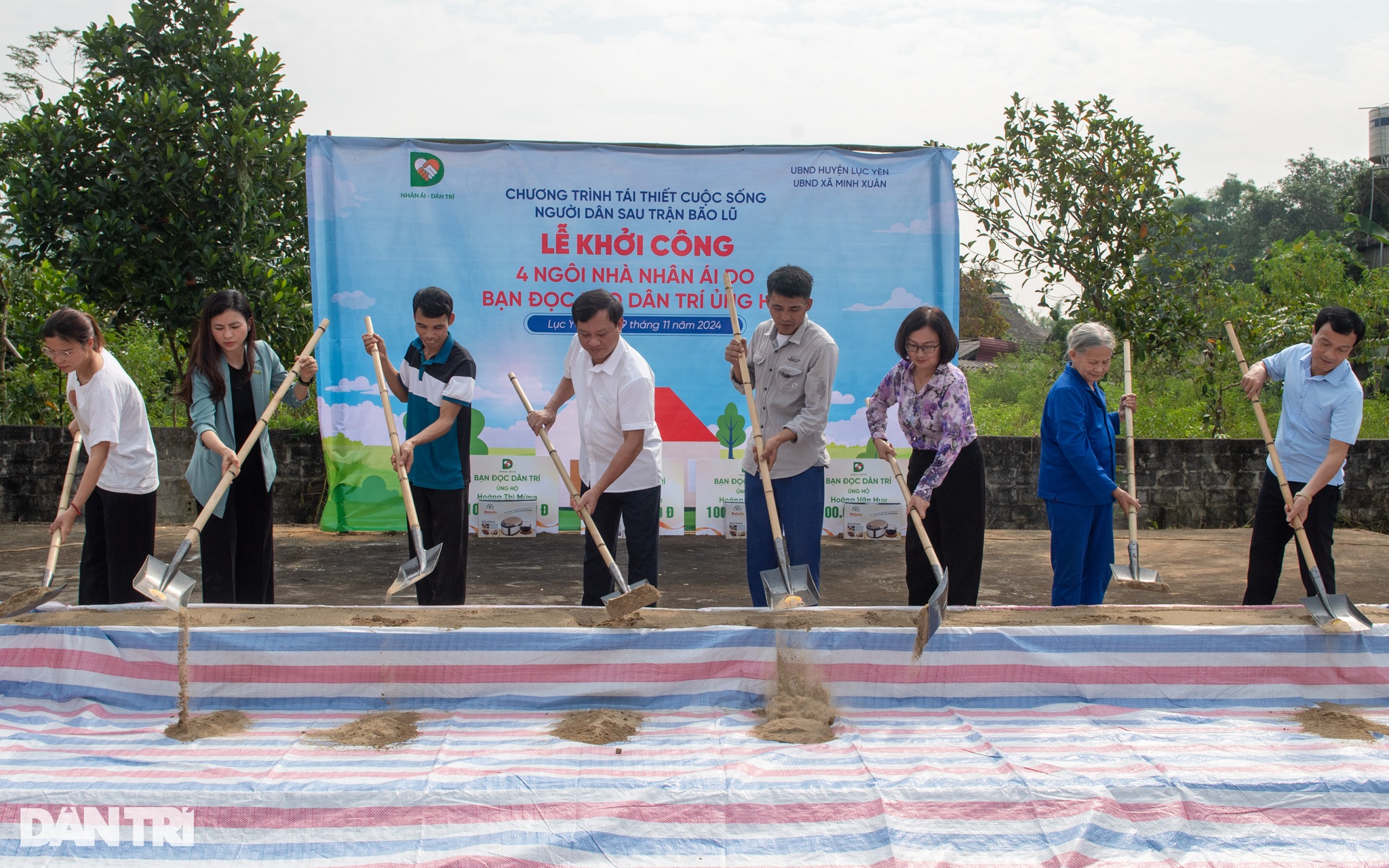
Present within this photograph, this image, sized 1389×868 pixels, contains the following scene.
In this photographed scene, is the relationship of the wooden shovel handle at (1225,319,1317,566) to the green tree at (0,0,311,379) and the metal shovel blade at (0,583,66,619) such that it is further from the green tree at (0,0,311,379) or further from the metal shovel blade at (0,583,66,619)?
the green tree at (0,0,311,379)

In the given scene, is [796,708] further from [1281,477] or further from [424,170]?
[424,170]

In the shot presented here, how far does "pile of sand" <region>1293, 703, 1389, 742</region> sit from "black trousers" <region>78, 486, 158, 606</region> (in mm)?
3558

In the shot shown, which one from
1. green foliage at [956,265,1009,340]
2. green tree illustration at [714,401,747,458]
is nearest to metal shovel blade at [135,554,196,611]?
green tree illustration at [714,401,747,458]

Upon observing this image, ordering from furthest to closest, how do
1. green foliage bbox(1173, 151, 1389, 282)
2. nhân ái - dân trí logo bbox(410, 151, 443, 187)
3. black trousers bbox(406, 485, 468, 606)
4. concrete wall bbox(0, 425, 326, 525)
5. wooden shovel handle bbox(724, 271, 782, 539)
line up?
green foliage bbox(1173, 151, 1389, 282) → concrete wall bbox(0, 425, 326, 525) → nhân ái - dân trí logo bbox(410, 151, 443, 187) → black trousers bbox(406, 485, 468, 606) → wooden shovel handle bbox(724, 271, 782, 539)

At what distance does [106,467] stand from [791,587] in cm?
235

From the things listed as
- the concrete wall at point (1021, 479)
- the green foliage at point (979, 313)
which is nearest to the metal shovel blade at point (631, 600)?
the concrete wall at point (1021, 479)

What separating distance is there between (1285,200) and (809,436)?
3717cm

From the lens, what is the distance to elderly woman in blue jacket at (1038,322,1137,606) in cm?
327

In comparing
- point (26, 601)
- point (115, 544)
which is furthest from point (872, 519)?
point (26, 601)

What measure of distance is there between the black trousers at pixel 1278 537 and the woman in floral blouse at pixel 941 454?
1118 mm

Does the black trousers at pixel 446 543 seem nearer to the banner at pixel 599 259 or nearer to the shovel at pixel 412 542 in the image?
the shovel at pixel 412 542

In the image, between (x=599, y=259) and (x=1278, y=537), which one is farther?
(x=599, y=259)

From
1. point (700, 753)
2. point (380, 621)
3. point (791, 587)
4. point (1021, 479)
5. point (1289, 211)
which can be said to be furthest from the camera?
point (1289, 211)

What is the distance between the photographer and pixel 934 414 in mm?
3312
